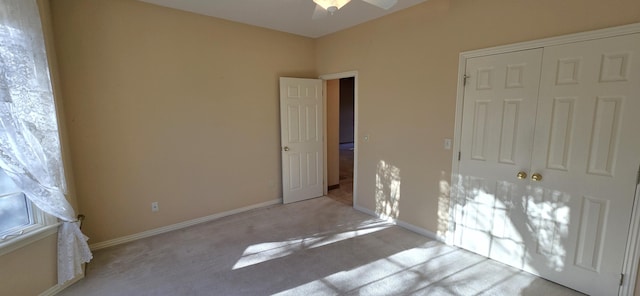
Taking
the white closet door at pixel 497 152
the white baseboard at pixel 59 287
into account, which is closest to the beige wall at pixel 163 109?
the white baseboard at pixel 59 287

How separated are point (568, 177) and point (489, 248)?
3.16 feet

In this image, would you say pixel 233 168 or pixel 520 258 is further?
pixel 233 168

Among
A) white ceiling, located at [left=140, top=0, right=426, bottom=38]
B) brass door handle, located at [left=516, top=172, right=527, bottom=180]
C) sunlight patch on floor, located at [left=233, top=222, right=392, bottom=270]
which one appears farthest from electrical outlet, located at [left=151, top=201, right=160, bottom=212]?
brass door handle, located at [left=516, top=172, right=527, bottom=180]

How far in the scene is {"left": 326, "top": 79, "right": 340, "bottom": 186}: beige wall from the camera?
495 cm

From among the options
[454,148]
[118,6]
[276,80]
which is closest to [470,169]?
[454,148]

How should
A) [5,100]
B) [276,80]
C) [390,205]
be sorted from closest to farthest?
[5,100] < [390,205] < [276,80]

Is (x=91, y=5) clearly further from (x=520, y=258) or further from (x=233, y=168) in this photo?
(x=520, y=258)

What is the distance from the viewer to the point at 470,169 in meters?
2.76

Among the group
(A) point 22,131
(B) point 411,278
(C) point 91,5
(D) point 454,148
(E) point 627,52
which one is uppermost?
(C) point 91,5

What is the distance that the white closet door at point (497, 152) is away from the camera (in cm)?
237

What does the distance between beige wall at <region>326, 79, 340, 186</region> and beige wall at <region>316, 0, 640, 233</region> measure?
0.86 m

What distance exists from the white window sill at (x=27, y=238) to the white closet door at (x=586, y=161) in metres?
3.88

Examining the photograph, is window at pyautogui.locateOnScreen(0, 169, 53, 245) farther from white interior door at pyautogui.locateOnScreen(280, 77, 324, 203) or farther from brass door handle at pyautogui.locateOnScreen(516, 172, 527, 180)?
brass door handle at pyautogui.locateOnScreen(516, 172, 527, 180)

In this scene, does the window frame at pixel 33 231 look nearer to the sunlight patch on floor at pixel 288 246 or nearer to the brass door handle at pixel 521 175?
the sunlight patch on floor at pixel 288 246
